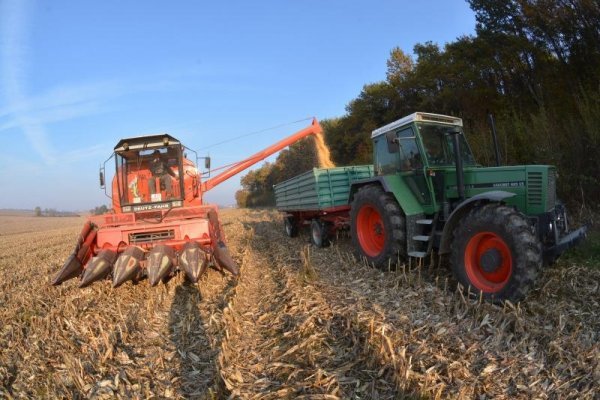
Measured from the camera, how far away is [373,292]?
538 cm

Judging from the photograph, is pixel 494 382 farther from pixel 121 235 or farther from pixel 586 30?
pixel 586 30

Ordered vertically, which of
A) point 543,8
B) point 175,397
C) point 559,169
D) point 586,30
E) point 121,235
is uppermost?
point 543,8

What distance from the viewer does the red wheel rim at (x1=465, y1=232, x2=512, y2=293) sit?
4.67 m

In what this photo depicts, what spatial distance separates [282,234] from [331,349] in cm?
909

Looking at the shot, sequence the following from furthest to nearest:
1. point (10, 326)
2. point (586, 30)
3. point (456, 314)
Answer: point (586, 30) → point (10, 326) → point (456, 314)

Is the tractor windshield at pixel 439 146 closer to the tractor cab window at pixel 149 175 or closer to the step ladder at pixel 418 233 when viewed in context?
the step ladder at pixel 418 233

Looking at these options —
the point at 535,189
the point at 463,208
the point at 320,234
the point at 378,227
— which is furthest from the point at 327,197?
the point at 535,189

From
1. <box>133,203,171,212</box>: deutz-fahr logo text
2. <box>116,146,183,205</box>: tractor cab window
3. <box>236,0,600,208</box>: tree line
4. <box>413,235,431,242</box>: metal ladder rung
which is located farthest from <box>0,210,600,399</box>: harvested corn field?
<box>236,0,600,208</box>: tree line

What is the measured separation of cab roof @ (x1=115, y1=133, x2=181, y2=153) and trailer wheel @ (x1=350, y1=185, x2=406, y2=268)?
11.7 feet

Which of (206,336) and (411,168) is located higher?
(411,168)

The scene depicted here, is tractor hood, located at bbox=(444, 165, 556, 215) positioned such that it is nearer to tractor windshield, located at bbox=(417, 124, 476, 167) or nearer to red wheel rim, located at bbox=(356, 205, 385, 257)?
tractor windshield, located at bbox=(417, 124, 476, 167)

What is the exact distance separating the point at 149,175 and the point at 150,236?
1.91 metres

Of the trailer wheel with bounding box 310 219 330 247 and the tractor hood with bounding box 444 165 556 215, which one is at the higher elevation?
the tractor hood with bounding box 444 165 556 215

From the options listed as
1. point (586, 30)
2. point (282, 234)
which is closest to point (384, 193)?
point (282, 234)
